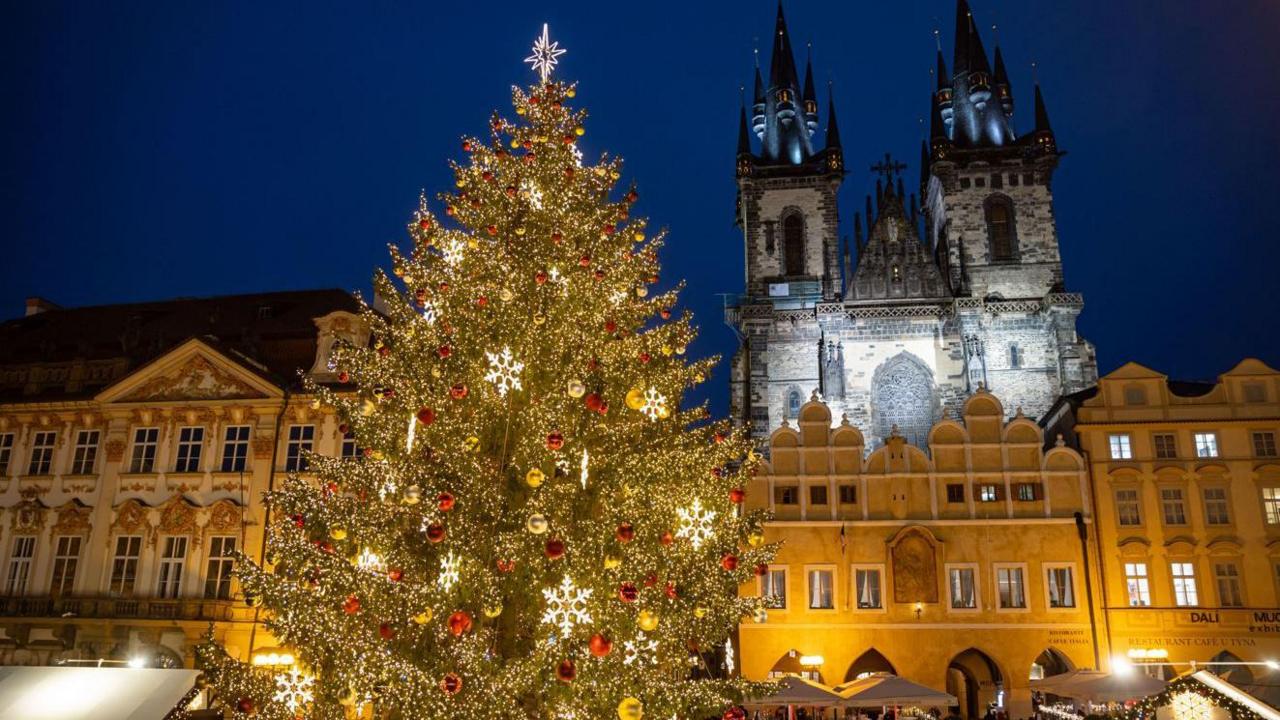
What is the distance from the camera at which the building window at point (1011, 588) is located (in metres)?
23.8

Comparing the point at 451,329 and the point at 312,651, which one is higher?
the point at 451,329

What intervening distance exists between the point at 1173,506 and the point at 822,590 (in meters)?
9.21

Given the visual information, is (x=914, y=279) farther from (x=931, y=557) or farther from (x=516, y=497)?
(x=516, y=497)

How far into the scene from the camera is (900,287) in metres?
40.9

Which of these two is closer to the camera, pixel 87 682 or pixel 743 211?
pixel 87 682

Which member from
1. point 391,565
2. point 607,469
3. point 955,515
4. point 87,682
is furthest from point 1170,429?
point 87,682

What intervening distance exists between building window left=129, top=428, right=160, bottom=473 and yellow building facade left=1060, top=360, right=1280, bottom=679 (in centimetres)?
2453

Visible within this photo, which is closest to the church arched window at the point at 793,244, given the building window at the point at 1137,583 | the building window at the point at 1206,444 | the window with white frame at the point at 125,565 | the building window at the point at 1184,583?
the building window at the point at 1206,444

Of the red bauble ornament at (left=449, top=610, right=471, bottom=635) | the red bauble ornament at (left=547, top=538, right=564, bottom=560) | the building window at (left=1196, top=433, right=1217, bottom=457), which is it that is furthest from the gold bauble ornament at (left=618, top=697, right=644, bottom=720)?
the building window at (left=1196, top=433, right=1217, bottom=457)

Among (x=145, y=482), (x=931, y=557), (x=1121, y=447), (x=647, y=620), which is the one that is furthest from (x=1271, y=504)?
(x=145, y=482)

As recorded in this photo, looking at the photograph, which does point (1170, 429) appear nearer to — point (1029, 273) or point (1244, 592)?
point (1244, 592)

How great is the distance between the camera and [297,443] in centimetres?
2472

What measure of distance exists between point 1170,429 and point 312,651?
76.7 feet

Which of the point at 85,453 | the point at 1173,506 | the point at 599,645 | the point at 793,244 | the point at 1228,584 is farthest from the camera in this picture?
the point at 793,244
